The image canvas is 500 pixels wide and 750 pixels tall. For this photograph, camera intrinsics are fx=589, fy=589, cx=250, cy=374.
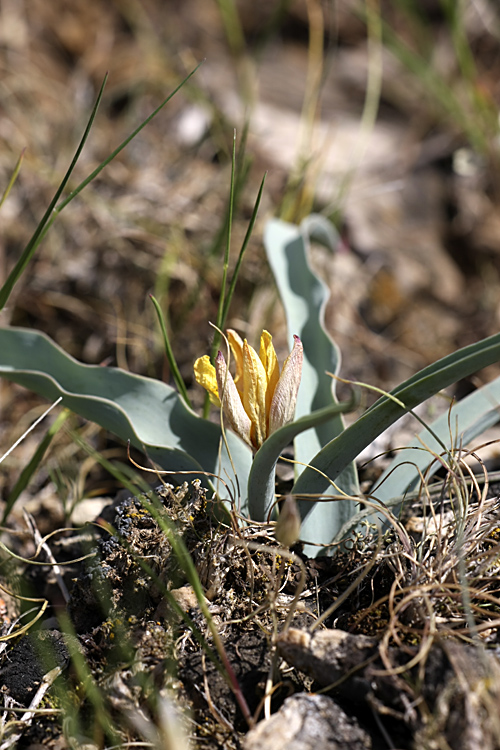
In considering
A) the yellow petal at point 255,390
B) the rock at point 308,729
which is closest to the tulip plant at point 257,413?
the yellow petal at point 255,390

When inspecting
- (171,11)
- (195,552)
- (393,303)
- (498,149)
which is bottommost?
(195,552)

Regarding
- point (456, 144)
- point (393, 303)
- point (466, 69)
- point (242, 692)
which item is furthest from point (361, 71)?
point (242, 692)

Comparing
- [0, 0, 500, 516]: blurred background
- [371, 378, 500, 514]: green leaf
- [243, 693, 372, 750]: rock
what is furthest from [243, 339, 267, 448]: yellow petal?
[0, 0, 500, 516]: blurred background

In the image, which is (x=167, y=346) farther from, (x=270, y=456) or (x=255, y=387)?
(x=270, y=456)

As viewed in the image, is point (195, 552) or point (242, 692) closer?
point (242, 692)

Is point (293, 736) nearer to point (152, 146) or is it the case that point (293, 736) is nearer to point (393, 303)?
point (393, 303)

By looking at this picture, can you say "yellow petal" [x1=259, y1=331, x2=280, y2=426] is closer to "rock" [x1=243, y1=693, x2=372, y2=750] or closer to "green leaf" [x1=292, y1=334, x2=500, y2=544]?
"green leaf" [x1=292, y1=334, x2=500, y2=544]

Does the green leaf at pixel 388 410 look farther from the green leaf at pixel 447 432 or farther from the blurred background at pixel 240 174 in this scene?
the blurred background at pixel 240 174
